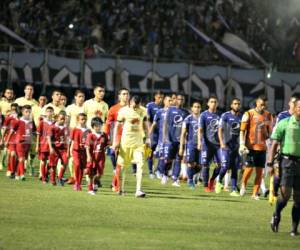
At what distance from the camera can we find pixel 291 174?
18750 mm

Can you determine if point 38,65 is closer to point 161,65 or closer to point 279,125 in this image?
point 161,65

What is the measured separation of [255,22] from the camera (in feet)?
168

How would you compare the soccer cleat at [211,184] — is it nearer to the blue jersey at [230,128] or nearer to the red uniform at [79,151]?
the blue jersey at [230,128]

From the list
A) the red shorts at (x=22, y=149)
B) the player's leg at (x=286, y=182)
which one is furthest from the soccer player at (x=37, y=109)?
the player's leg at (x=286, y=182)

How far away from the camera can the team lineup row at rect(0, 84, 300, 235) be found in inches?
1010

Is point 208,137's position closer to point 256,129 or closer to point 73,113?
point 256,129

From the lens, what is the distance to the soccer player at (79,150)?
26.6 meters

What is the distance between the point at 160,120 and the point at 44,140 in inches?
173

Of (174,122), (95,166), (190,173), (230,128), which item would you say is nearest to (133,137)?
(95,166)

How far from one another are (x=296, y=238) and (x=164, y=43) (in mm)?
28155

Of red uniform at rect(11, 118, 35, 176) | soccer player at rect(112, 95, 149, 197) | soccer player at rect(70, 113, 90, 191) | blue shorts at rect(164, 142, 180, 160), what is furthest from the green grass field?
blue shorts at rect(164, 142, 180, 160)

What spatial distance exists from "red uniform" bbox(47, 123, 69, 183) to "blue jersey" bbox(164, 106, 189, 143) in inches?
147

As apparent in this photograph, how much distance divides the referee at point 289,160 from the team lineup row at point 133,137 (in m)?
5.08

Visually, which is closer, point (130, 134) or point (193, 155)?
point (130, 134)
